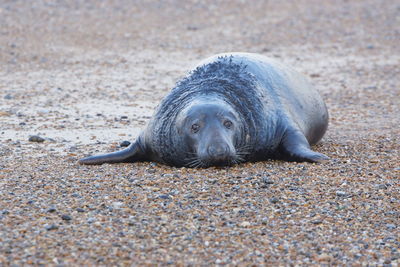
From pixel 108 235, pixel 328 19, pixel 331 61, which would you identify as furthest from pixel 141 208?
pixel 328 19

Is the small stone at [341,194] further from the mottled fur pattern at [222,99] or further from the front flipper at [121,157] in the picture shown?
the front flipper at [121,157]

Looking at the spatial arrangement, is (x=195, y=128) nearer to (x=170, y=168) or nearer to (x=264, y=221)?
(x=170, y=168)

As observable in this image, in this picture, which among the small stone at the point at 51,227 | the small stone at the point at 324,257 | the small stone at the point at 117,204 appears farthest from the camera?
the small stone at the point at 117,204

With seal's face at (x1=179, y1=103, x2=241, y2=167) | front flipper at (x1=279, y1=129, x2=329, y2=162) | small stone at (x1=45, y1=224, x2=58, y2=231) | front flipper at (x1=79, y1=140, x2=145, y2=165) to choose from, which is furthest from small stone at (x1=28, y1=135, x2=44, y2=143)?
small stone at (x1=45, y1=224, x2=58, y2=231)

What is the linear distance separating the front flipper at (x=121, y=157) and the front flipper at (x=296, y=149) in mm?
1385

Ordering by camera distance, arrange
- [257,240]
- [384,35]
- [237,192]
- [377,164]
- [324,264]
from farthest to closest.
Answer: [384,35], [377,164], [237,192], [257,240], [324,264]

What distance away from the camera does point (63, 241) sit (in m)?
4.57

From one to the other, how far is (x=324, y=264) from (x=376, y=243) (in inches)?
20.2

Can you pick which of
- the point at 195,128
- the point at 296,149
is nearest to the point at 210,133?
the point at 195,128

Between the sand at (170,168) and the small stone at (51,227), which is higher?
the small stone at (51,227)

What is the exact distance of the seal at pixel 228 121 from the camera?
6566 mm

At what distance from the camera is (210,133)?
21.1 feet

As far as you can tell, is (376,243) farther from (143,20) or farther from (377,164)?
(143,20)

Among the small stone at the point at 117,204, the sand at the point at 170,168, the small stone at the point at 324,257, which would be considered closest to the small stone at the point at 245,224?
the sand at the point at 170,168
